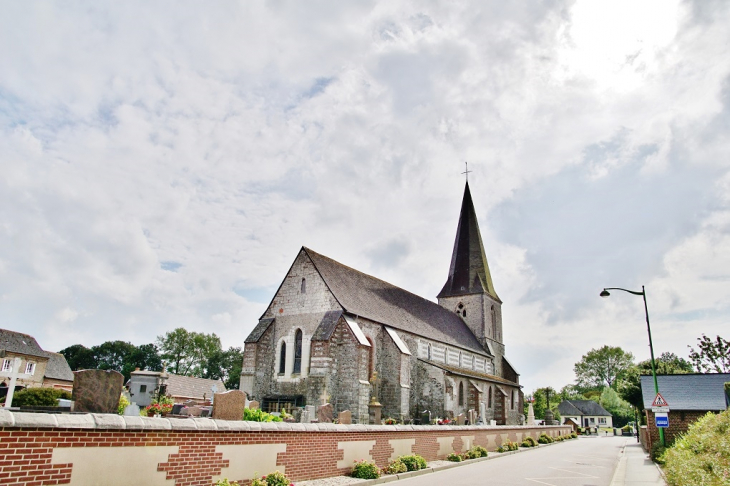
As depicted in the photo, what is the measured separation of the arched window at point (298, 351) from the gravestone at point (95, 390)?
1806cm

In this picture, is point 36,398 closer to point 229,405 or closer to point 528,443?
point 229,405

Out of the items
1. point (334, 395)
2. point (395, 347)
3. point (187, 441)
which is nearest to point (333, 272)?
point (395, 347)

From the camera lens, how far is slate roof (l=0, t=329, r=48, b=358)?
48716mm

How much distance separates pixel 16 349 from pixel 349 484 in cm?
5036

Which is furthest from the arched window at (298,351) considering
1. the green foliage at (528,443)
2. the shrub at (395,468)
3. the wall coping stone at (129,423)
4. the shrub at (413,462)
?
the green foliage at (528,443)

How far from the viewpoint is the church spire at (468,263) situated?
4834 centimetres

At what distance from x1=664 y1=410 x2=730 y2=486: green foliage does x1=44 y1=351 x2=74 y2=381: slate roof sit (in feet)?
196

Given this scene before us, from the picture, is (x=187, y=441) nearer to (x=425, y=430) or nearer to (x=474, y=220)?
(x=425, y=430)

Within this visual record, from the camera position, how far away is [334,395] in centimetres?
2588

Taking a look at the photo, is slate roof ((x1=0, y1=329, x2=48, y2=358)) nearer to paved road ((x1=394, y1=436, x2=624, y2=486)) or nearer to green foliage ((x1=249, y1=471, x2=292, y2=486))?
paved road ((x1=394, y1=436, x2=624, y2=486))

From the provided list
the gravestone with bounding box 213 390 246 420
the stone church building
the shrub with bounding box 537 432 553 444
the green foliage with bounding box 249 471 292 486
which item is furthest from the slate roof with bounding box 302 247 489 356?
the green foliage with bounding box 249 471 292 486

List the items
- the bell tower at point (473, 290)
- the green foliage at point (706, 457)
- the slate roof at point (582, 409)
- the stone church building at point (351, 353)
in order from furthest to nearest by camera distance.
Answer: the slate roof at point (582, 409) → the bell tower at point (473, 290) → the stone church building at point (351, 353) → the green foliage at point (706, 457)

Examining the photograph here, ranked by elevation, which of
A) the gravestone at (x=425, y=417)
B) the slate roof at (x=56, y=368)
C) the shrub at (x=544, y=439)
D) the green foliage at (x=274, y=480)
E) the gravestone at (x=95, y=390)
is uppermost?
the slate roof at (x=56, y=368)

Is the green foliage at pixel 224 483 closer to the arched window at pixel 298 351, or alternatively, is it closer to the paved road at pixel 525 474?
the paved road at pixel 525 474
